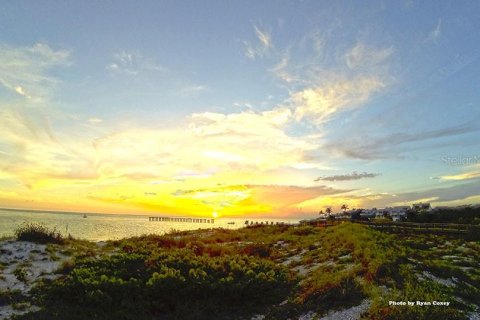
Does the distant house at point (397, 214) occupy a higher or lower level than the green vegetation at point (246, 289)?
higher

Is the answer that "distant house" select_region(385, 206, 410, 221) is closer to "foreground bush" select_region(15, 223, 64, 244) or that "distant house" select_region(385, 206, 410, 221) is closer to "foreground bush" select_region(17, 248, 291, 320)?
"foreground bush" select_region(15, 223, 64, 244)

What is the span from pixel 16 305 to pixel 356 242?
64.1ft

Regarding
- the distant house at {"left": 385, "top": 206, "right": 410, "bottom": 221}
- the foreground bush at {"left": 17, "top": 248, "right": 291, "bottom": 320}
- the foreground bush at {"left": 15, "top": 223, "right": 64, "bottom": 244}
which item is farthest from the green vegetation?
the distant house at {"left": 385, "top": 206, "right": 410, "bottom": 221}

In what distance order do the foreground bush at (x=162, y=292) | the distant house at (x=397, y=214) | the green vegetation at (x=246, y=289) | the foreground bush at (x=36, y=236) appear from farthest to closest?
the distant house at (x=397, y=214) → the foreground bush at (x=36, y=236) → the foreground bush at (x=162, y=292) → the green vegetation at (x=246, y=289)

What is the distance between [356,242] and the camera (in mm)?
24250

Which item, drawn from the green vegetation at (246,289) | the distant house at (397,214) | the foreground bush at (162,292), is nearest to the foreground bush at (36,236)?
the green vegetation at (246,289)

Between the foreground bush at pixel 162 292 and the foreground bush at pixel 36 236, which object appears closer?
the foreground bush at pixel 162 292

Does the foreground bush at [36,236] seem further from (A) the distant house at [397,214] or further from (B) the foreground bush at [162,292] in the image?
(A) the distant house at [397,214]

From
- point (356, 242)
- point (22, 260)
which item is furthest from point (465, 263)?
point (22, 260)

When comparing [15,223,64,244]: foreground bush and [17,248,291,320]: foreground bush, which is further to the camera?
[15,223,64,244]: foreground bush

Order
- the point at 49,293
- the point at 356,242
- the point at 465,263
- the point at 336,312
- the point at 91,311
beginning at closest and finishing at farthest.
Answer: the point at 336,312, the point at 91,311, the point at 49,293, the point at 465,263, the point at 356,242

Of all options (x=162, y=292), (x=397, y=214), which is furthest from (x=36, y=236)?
(x=397, y=214)

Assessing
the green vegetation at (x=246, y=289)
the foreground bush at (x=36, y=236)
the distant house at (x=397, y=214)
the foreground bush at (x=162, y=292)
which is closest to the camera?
the green vegetation at (x=246, y=289)

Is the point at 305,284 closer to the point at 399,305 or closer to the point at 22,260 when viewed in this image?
the point at 399,305
